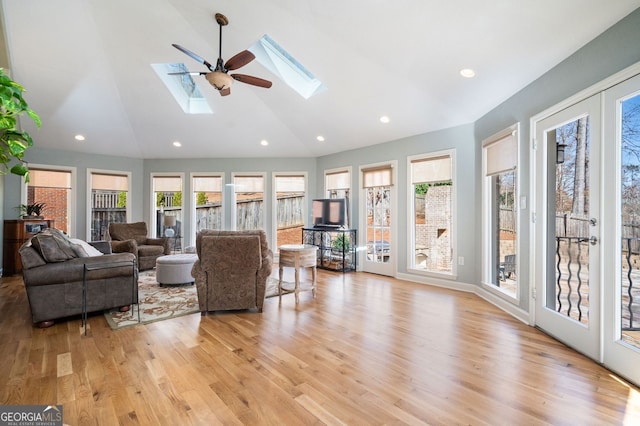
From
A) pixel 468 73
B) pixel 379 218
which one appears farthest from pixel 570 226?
pixel 379 218

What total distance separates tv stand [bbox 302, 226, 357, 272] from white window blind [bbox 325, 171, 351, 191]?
1.06 m

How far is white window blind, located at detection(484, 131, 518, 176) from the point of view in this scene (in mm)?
3623

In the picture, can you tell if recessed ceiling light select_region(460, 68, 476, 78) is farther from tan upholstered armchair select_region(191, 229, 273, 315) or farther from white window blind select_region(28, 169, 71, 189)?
white window blind select_region(28, 169, 71, 189)

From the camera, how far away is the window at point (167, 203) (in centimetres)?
741

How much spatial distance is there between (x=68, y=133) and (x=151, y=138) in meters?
1.42

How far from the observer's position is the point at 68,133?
19.4 feet

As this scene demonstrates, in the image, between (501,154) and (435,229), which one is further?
(435,229)

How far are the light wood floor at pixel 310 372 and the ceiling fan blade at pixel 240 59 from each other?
9.30 ft

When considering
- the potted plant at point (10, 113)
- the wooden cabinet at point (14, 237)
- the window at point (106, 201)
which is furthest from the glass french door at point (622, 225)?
the window at point (106, 201)

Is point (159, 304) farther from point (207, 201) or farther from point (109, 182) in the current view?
point (109, 182)

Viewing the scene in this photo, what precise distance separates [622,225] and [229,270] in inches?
140

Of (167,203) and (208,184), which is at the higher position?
(208,184)

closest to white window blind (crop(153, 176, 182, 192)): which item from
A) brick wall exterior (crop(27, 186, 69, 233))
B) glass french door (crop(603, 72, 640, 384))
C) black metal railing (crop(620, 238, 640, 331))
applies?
brick wall exterior (crop(27, 186, 69, 233))

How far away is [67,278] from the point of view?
3197mm
